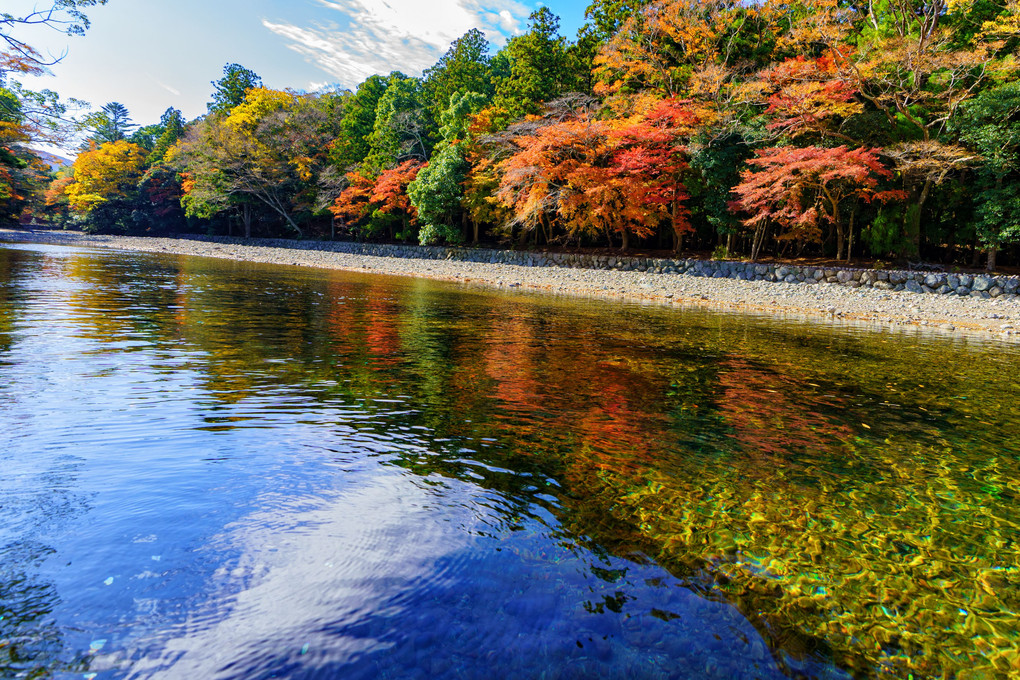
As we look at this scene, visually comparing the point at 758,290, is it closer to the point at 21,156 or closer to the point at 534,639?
the point at 534,639

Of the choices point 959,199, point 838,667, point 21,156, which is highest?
point 21,156

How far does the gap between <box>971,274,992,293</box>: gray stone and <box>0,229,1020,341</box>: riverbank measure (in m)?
0.71

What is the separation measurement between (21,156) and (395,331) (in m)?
39.5

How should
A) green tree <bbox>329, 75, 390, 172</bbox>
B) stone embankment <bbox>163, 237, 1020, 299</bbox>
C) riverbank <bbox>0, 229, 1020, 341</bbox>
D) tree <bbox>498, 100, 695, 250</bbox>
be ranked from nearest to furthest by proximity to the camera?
1. riverbank <bbox>0, 229, 1020, 341</bbox>
2. stone embankment <bbox>163, 237, 1020, 299</bbox>
3. tree <bbox>498, 100, 695, 250</bbox>
4. green tree <bbox>329, 75, 390, 172</bbox>

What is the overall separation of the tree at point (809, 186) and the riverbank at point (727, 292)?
10.6 feet

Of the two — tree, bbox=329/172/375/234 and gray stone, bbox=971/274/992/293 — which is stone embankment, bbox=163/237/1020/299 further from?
tree, bbox=329/172/375/234

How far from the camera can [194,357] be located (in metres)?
7.06

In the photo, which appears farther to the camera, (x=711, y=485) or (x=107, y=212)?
(x=107, y=212)

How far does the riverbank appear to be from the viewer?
14.1 metres

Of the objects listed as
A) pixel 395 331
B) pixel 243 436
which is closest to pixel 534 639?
pixel 243 436

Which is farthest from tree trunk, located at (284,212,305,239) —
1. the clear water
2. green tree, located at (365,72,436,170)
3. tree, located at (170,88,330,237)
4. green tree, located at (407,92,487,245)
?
the clear water

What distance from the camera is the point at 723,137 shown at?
2156cm

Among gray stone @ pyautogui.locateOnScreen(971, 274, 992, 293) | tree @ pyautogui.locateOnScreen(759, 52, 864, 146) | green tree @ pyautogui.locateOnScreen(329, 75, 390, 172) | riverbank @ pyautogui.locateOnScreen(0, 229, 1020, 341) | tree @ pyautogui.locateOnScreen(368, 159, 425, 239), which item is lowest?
riverbank @ pyautogui.locateOnScreen(0, 229, 1020, 341)

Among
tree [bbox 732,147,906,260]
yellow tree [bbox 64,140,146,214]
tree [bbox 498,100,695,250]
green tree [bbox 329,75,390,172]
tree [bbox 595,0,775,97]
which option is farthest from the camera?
yellow tree [bbox 64,140,146,214]
